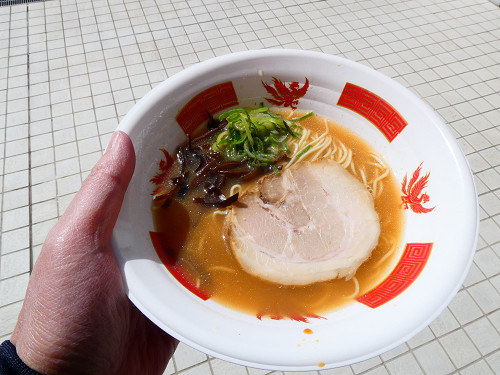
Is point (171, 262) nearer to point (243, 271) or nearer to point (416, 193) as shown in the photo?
point (243, 271)

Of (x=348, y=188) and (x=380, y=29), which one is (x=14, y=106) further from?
(x=380, y=29)

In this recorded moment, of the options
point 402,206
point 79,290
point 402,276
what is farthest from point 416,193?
point 79,290

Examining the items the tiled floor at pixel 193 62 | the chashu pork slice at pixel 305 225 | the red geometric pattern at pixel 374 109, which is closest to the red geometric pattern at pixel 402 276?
the chashu pork slice at pixel 305 225

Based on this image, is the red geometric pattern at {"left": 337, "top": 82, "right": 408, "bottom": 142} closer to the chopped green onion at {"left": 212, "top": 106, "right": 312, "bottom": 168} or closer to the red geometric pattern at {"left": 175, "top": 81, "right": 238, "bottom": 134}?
the chopped green onion at {"left": 212, "top": 106, "right": 312, "bottom": 168}

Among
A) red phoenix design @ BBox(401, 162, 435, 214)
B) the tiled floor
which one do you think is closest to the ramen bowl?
red phoenix design @ BBox(401, 162, 435, 214)

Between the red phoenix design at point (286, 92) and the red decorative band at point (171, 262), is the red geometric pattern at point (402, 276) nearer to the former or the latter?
the red decorative band at point (171, 262)

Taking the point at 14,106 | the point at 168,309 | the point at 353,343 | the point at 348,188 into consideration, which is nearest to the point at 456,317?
the point at 348,188
